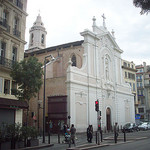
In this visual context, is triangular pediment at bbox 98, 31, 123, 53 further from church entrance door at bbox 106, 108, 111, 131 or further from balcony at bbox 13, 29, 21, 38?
balcony at bbox 13, 29, 21, 38

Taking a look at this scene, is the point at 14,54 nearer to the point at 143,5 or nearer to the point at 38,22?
the point at 143,5

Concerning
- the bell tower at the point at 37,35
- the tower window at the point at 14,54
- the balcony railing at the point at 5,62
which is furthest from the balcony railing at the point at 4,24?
the bell tower at the point at 37,35

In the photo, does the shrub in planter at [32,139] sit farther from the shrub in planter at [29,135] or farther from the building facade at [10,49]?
the building facade at [10,49]

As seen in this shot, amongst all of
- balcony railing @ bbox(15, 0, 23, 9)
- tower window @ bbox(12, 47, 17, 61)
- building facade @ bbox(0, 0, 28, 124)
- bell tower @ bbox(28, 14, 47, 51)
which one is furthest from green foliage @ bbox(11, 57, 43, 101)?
bell tower @ bbox(28, 14, 47, 51)

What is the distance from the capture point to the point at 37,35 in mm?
55500

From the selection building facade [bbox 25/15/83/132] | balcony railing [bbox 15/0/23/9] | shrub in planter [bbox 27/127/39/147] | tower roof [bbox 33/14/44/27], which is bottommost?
shrub in planter [bbox 27/127/39/147]

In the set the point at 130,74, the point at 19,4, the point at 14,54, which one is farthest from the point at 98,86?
the point at 130,74

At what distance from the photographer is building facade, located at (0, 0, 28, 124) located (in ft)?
66.1

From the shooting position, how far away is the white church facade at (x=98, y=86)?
28.7 meters

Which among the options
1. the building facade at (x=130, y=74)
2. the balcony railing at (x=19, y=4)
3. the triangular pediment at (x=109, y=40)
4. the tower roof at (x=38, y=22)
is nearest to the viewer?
the balcony railing at (x=19, y=4)

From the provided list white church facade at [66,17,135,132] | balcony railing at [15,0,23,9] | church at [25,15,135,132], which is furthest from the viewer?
white church facade at [66,17,135,132]

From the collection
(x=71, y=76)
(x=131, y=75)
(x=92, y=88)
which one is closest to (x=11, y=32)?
(x=71, y=76)

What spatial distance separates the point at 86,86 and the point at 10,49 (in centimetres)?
1306

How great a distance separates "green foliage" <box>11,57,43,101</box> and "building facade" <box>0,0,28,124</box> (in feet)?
7.38
